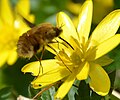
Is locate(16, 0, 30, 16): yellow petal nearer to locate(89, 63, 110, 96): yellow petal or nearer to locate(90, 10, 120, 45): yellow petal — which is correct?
locate(90, 10, 120, 45): yellow petal

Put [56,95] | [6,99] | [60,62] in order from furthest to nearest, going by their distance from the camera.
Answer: [6,99]
[60,62]
[56,95]

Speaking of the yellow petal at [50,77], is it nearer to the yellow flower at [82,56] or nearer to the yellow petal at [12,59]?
the yellow flower at [82,56]

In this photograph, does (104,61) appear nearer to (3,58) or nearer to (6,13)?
(3,58)

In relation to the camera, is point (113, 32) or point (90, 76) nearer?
point (90, 76)

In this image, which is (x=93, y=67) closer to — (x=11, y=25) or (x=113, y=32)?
(x=113, y=32)

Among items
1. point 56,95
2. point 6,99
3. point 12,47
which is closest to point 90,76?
point 56,95

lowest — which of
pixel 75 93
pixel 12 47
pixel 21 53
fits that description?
pixel 12 47

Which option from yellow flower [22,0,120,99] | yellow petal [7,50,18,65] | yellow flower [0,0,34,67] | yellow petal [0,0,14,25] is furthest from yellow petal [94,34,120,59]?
yellow petal [0,0,14,25]
